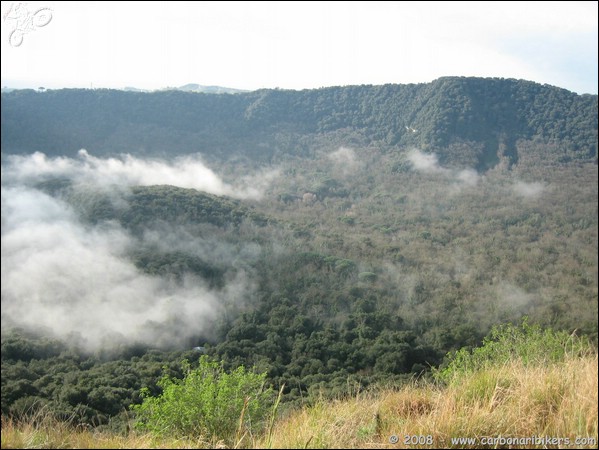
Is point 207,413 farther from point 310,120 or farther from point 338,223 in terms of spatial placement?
point 310,120

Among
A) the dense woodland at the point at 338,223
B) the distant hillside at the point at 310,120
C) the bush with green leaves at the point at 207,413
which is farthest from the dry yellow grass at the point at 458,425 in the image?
the distant hillside at the point at 310,120

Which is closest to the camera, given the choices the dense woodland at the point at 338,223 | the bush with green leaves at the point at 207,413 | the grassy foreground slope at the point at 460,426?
the grassy foreground slope at the point at 460,426

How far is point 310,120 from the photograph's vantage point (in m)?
72.5

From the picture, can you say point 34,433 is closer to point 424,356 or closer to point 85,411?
point 85,411

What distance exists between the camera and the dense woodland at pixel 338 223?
55.7ft

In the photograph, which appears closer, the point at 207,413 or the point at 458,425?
the point at 458,425

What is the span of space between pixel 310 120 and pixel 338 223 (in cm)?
3464

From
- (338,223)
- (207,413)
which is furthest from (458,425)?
(338,223)

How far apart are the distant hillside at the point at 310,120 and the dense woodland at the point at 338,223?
29 centimetres

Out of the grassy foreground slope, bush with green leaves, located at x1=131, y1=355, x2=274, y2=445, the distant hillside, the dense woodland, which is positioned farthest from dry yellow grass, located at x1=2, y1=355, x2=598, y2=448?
the distant hillside

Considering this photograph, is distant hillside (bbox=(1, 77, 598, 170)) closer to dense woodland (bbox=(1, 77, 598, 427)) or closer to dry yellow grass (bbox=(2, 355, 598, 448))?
dense woodland (bbox=(1, 77, 598, 427))

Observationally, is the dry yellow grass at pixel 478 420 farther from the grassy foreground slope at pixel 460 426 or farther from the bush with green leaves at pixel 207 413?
the bush with green leaves at pixel 207 413

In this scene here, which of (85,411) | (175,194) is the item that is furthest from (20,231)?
(85,411)

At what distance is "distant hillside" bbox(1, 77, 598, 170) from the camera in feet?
159
